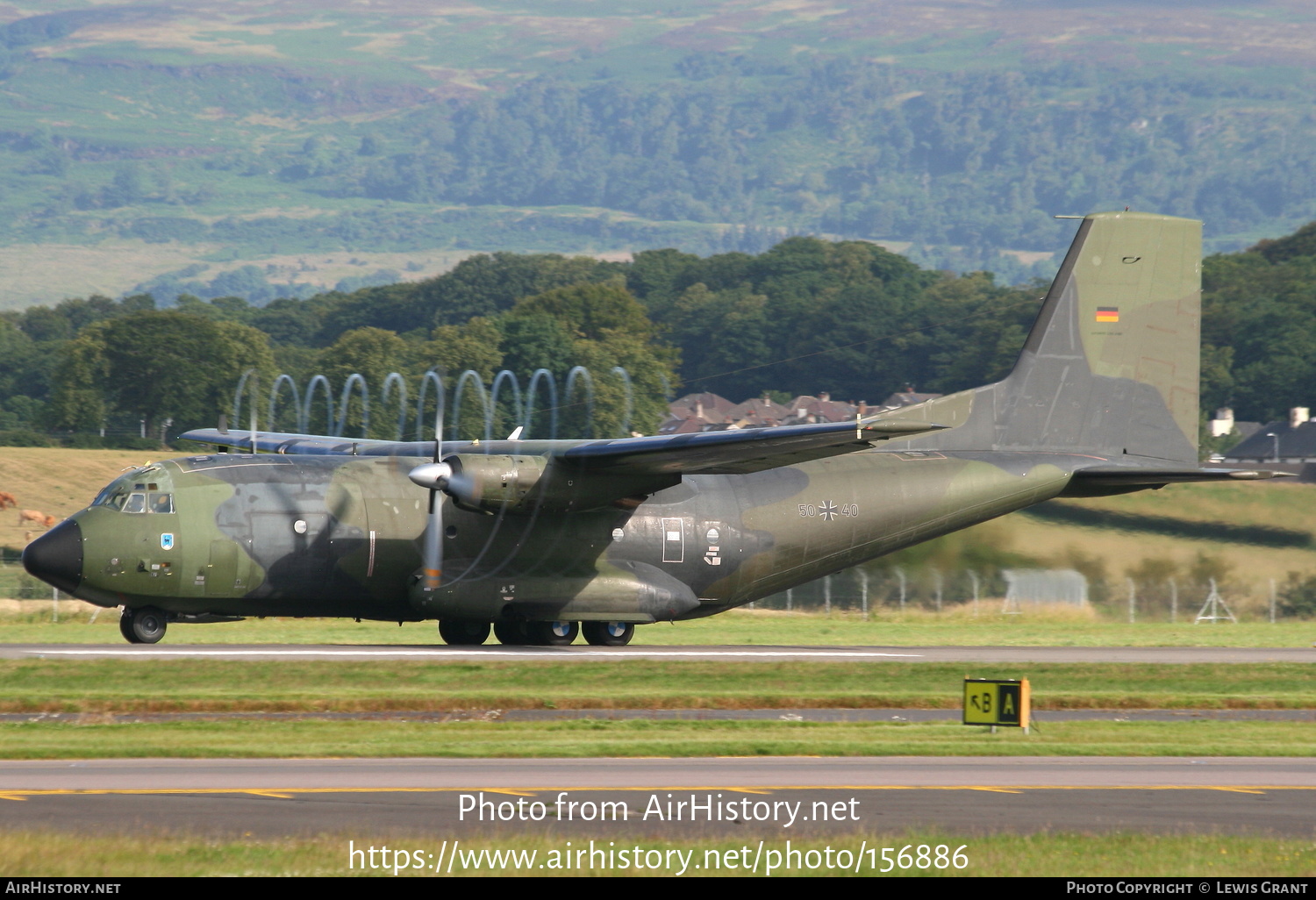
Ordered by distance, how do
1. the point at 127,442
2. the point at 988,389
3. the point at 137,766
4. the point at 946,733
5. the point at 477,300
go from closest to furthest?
the point at 137,766
the point at 946,733
the point at 988,389
the point at 127,442
the point at 477,300

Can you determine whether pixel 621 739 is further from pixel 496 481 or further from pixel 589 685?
pixel 496 481

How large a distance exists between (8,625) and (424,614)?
41.2ft

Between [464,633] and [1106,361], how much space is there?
14846 mm

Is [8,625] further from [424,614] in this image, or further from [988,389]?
[988,389]

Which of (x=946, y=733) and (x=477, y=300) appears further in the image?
(x=477, y=300)

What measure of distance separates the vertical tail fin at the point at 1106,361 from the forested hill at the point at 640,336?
57.5 feet

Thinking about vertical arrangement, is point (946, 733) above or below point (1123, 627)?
above

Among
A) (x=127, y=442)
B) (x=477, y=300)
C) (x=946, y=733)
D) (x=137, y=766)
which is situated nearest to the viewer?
(x=137, y=766)

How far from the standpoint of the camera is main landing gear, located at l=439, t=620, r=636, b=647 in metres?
31.7

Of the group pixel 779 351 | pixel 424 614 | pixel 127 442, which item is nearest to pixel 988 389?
pixel 424 614

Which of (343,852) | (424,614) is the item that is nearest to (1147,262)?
(424,614)

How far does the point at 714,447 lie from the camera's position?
2706cm

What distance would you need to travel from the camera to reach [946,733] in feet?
68.4

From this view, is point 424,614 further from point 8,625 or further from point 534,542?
point 8,625
